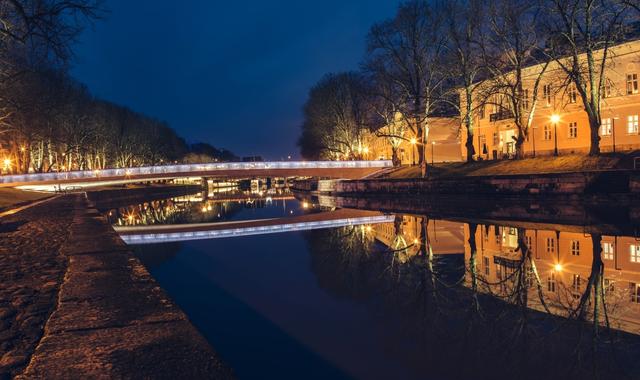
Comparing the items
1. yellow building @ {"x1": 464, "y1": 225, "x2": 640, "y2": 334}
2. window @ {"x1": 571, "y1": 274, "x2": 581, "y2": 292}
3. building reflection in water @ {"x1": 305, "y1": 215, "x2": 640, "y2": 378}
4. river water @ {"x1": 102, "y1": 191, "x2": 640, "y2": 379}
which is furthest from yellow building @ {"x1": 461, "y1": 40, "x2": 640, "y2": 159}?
window @ {"x1": 571, "y1": 274, "x2": 581, "y2": 292}

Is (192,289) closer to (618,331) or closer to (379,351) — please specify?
(379,351)

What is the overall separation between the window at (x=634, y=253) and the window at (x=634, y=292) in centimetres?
236

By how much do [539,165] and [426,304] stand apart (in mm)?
27197

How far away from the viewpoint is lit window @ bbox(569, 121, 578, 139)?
41062 millimetres

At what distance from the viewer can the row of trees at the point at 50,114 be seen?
15.0 metres

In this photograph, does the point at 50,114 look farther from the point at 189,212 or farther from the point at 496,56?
the point at 496,56

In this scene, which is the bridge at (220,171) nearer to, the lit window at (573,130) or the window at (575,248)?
the lit window at (573,130)

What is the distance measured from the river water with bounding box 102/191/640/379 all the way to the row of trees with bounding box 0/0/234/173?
826 cm

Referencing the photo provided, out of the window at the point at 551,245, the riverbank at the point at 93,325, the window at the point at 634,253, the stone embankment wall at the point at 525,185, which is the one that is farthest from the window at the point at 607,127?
the riverbank at the point at 93,325

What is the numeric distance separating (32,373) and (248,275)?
28.0 ft

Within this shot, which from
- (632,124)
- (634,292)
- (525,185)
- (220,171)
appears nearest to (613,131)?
(632,124)

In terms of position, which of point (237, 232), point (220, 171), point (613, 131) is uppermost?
point (613, 131)

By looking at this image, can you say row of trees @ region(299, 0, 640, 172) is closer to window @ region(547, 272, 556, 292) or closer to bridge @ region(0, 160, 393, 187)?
bridge @ region(0, 160, 393, 187)

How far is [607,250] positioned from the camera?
452 inches
